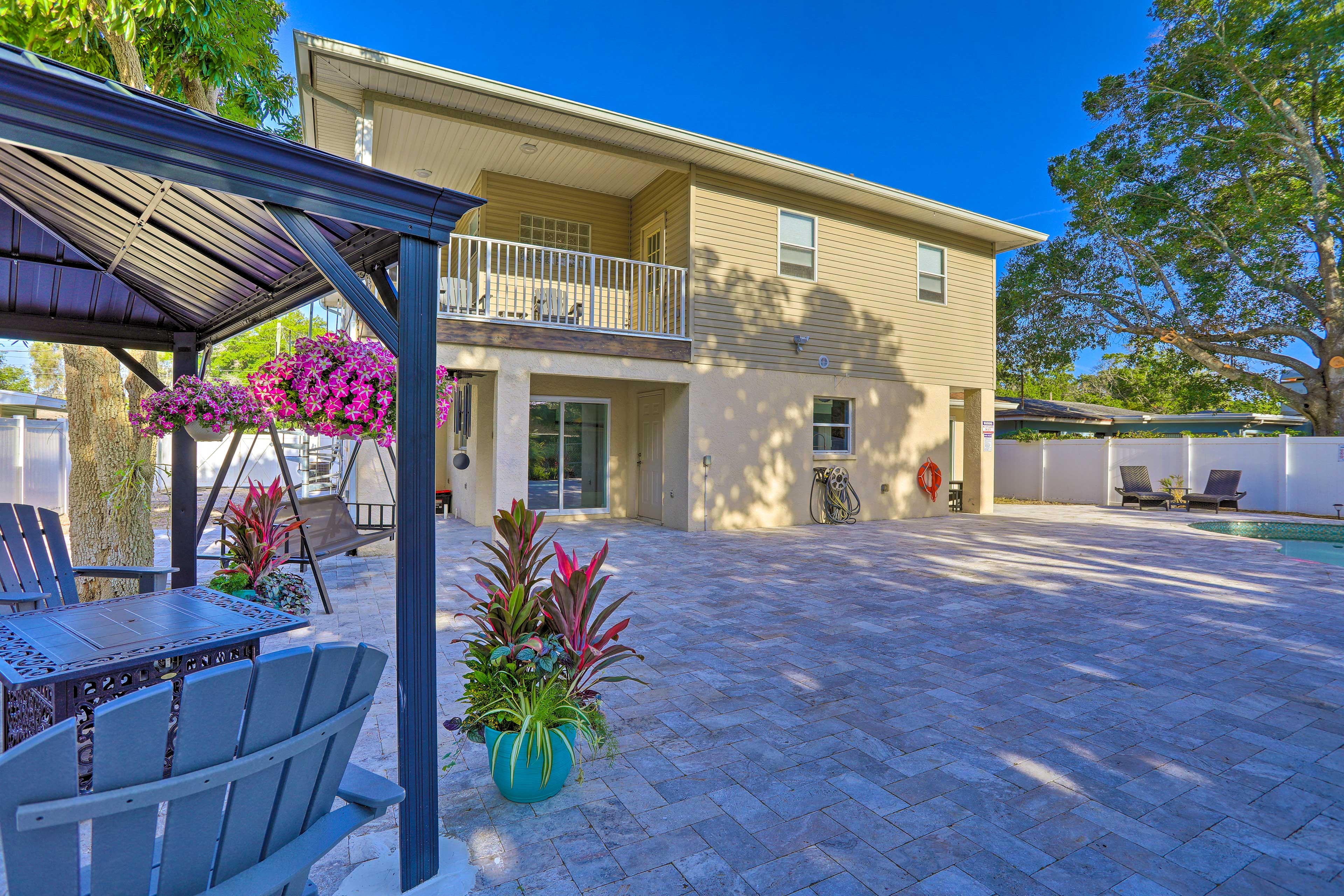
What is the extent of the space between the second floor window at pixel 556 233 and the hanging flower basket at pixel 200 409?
7.13 m

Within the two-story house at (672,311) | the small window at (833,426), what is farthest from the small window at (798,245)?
the small window at (833,426)

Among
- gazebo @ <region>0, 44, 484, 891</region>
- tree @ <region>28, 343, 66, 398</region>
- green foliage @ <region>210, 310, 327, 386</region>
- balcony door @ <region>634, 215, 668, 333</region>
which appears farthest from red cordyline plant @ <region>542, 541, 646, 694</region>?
tree @ <region>28, 343, 66, 398</region>

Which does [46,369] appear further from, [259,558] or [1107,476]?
[1107,476]

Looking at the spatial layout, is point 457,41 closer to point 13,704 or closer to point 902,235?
point 902,235

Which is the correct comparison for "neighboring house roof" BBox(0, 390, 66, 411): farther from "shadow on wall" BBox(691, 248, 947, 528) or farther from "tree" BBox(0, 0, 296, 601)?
"shadow on wall" BBox(691, 248, 947, 528)

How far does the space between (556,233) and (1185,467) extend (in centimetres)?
1445

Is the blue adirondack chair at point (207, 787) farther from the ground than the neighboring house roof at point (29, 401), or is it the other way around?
the neighboring house roof at point (29, 401)

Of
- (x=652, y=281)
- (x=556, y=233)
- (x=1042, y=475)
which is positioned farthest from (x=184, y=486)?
(x=1042, y=475)

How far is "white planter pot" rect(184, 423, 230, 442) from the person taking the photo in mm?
4195

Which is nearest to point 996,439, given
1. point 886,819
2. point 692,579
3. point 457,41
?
point 692,579

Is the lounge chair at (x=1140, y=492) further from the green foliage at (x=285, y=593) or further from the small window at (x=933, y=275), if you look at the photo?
the green foliage at (x=285, y=593)

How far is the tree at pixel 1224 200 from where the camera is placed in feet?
45.3

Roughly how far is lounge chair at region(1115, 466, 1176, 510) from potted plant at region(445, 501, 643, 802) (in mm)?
15150

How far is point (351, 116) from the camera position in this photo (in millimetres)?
8492
